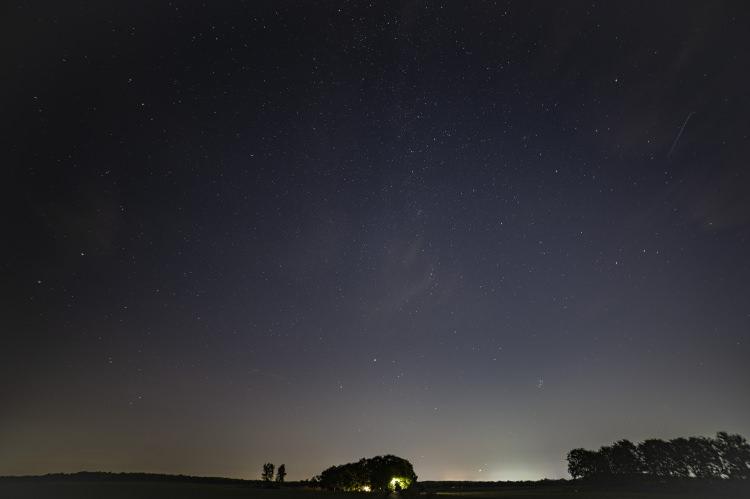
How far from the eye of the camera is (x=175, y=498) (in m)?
60.1

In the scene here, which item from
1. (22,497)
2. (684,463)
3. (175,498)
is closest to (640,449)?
(684,463)

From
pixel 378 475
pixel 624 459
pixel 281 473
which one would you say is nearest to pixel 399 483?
pixel 378 475

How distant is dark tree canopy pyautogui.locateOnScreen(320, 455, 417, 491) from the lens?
224 ft

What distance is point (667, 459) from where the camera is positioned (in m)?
93.2

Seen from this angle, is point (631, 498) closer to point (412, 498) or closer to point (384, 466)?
point (412, 498)

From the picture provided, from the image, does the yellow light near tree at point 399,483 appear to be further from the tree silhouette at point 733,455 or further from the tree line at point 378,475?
the tree silhouette at point 733,455

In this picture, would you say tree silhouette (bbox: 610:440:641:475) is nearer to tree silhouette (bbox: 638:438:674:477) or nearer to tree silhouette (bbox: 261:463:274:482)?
tree silhouette (bbox: 638:438:674:477)

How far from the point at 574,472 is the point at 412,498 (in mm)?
73702

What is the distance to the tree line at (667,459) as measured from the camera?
8338 centimetres

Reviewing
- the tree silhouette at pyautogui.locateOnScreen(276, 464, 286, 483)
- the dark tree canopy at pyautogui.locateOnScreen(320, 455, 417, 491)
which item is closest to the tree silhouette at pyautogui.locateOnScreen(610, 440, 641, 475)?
the dark tree canopy at pyautogui.locateOnScreen(320, 455, 417, 491)

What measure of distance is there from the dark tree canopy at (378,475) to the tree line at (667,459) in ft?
192

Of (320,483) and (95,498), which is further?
(320,483)

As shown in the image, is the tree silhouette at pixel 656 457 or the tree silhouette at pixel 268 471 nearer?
the tree silhouette at pixel 656 457

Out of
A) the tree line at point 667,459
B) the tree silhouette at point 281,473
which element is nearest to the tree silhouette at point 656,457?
the tree line at point 667,459
